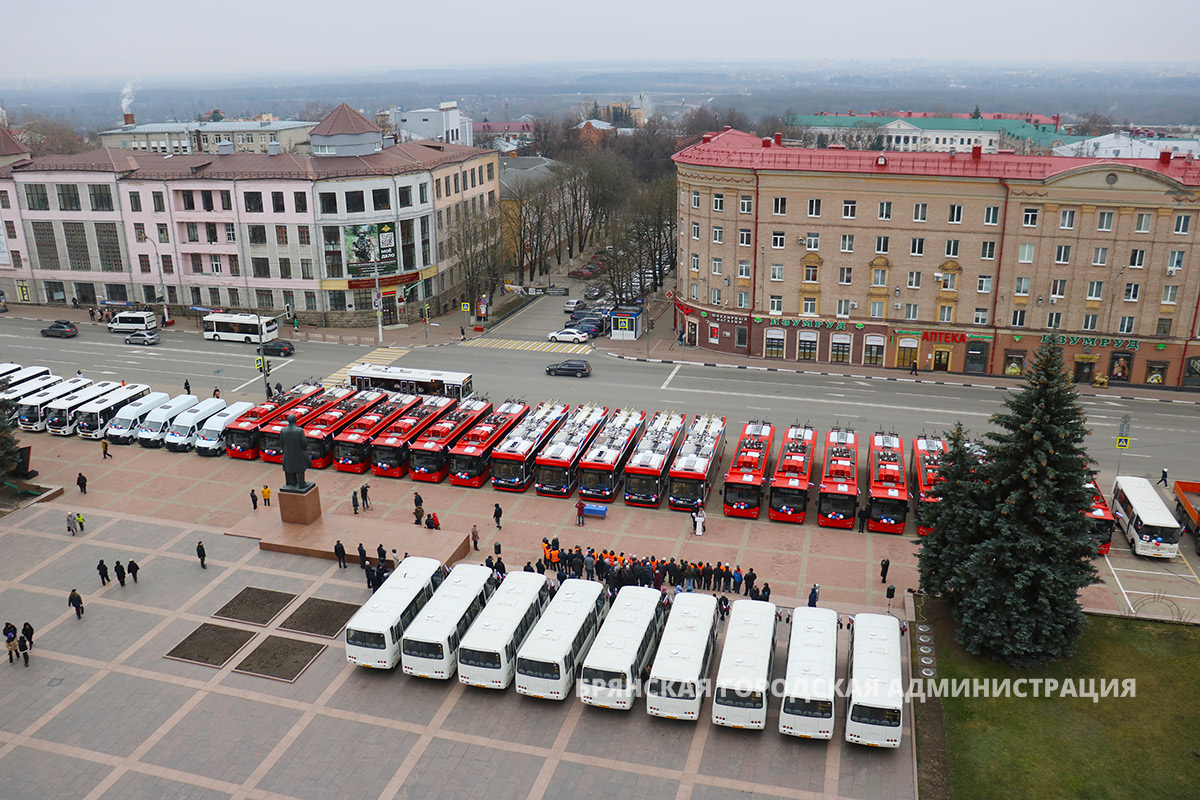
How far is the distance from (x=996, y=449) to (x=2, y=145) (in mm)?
95507

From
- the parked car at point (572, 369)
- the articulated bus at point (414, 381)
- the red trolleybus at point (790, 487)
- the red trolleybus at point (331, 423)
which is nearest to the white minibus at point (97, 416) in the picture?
the red trolleybus at point (331, 423)

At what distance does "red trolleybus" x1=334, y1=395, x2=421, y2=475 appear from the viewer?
155ft

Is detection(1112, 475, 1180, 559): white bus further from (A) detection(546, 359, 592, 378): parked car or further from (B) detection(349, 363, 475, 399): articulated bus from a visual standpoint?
(B) detection(349, 363, 475, 399): articulated bus

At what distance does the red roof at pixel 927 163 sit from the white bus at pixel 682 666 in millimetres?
A: 42545

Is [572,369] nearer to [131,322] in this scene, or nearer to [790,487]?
[790,487]

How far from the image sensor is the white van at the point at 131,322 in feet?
243

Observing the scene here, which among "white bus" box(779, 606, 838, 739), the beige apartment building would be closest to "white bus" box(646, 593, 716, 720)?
"white bus" box(779, 606, 838, 739)

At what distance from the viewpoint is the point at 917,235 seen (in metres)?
63.1

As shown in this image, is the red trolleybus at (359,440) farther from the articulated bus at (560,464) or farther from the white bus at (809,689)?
the white bus at (809,689)

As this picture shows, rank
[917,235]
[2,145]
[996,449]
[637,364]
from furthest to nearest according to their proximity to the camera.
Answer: [2,145] → [637,364] → [917,235] → [996,449]

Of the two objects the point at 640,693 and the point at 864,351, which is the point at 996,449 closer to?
the point at 640,693

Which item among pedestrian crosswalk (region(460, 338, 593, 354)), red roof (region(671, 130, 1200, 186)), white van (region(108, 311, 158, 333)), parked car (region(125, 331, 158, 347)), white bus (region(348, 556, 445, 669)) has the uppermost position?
red roof (region(671, 130, 1200, 186))

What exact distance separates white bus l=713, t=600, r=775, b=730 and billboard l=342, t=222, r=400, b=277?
55.2 metres

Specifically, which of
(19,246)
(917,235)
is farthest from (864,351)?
(19,246)
